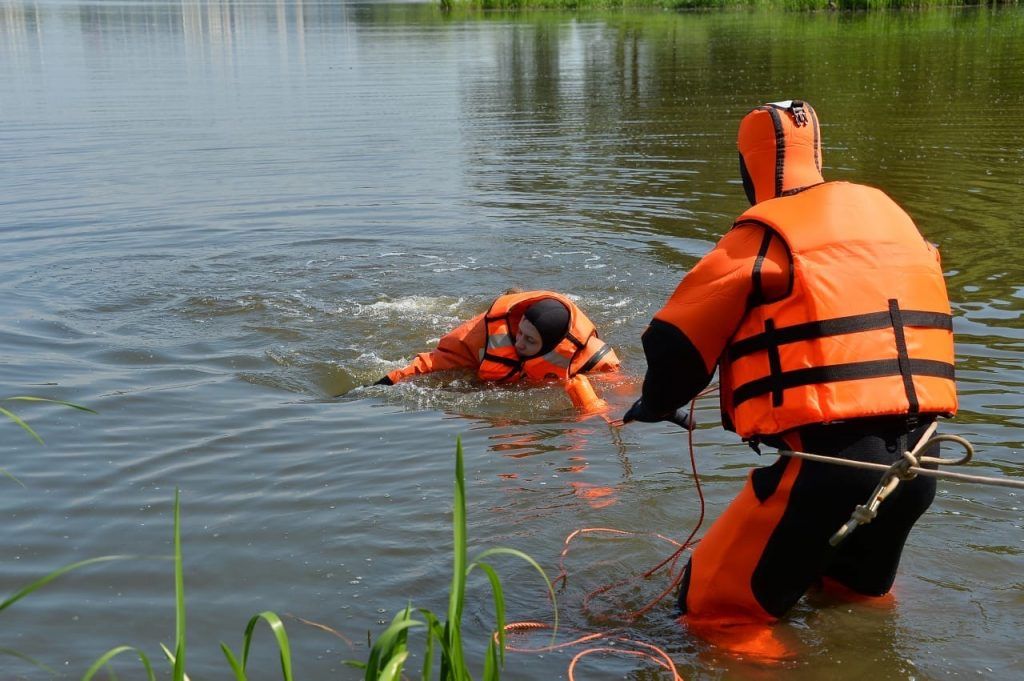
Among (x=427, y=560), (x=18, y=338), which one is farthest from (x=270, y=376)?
(x=427, y=560)

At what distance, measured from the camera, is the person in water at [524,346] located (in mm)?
7211

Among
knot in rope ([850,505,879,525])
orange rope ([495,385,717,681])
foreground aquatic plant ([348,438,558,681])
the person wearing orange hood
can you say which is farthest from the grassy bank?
foreground aquatic plant ([348,438,558,681])

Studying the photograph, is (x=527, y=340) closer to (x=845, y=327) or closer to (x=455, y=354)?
(x=455, y=354)

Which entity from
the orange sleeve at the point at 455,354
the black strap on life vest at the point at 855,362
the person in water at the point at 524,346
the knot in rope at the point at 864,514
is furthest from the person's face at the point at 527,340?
the knot in rope at the point at 864,514

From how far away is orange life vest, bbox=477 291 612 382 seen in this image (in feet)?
24.1

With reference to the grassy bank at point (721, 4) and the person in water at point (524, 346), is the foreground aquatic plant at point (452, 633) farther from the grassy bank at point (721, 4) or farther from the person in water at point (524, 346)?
the grassy bank at point (721, 4)

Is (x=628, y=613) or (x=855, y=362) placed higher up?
(x=855, y=362)

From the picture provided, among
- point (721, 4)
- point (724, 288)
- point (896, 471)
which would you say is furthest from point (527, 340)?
point (721, 4)

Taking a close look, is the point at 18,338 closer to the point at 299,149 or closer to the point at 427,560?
the point at 427,560

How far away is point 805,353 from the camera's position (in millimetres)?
3484

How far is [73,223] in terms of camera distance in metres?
12.9

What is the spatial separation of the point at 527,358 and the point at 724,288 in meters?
3.91

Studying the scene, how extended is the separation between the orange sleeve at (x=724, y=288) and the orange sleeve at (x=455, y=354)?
155 inches

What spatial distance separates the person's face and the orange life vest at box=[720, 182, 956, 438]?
362cm
